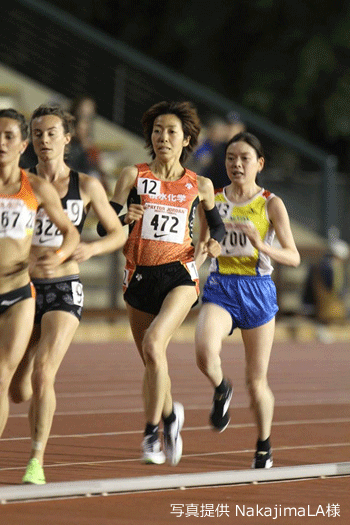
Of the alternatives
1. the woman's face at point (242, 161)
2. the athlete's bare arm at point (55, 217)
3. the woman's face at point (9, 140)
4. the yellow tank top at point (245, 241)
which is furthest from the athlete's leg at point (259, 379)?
the woman's face at point (9, 140)

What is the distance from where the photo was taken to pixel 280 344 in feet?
57.6

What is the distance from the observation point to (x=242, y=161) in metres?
7.29

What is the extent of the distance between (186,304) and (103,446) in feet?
4.34

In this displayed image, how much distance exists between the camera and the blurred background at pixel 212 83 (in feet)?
60.1

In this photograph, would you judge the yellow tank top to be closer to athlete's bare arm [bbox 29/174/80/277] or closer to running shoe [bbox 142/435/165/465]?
running shoe [bbox 142/435/165/465]

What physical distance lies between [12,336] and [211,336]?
4.82ft

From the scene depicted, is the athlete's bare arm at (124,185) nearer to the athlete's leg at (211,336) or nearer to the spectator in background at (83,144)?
the athlete's leg at (211,336)

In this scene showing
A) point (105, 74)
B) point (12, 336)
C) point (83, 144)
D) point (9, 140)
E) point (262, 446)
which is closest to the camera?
point (12, 336)

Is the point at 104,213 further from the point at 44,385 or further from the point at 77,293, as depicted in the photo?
the point at 44,385

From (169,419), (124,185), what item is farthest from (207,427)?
(124,185)

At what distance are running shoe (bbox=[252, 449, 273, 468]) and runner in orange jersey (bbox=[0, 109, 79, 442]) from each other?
1.57m

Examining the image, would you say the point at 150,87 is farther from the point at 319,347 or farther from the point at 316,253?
the point at 319,347

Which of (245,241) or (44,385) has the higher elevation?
(245,241)

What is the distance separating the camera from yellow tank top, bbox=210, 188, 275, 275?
7273 millimetres
